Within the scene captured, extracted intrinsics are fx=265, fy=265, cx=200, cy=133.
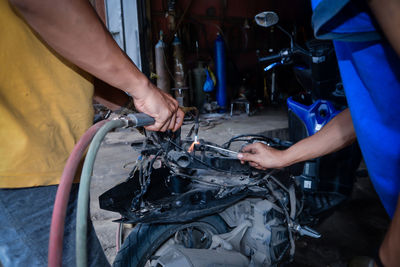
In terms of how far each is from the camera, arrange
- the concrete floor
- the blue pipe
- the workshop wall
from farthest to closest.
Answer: the blue pipe, the workshop wall, the concrete floor

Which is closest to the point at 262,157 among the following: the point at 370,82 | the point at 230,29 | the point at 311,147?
the point at 311,147

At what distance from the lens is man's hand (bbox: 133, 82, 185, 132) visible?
34.5 inches

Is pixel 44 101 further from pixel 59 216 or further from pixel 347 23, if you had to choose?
pixel 347 23

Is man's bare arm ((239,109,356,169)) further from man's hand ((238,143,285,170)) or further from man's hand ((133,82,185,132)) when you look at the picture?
man's hand ((133,82,185,132))

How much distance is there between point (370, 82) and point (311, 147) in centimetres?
68

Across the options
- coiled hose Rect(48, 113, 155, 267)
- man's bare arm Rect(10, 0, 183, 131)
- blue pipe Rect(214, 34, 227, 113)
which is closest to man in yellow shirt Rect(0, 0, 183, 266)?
man's bare arm Rect(10, 0, 183, 131)

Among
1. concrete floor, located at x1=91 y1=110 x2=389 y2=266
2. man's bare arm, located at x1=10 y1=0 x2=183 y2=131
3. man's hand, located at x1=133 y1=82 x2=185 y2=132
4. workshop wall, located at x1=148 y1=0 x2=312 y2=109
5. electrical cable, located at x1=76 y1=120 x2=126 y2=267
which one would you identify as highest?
workshop wall, located at x1=148 y1=0 x2=312 y2=109

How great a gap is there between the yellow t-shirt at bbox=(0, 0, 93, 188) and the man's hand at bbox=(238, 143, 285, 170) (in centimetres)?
88

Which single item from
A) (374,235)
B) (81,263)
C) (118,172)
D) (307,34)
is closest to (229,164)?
(81,263)

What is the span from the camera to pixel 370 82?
1.90 feet

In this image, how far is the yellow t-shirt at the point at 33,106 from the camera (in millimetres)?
795

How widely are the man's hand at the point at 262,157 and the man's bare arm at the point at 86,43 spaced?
692mm

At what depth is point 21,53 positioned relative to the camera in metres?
0.81

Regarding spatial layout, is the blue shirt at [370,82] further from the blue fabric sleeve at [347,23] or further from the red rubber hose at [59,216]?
the red rubber hose at [59,216]
